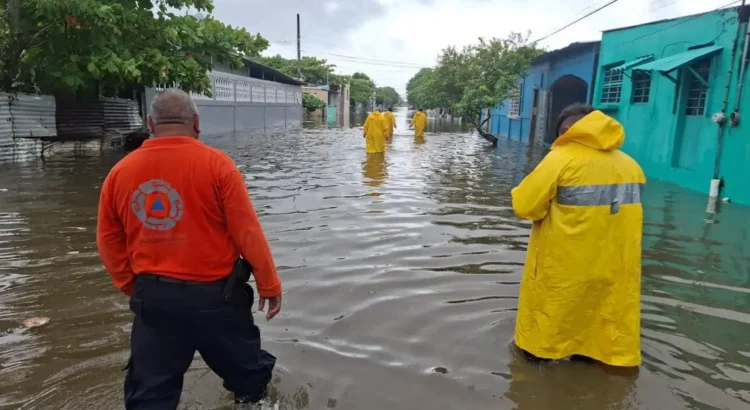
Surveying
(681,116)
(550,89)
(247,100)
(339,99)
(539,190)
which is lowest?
(539,190)

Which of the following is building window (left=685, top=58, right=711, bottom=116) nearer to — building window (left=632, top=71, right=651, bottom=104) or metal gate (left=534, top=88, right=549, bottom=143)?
building window (left=632, top=71, right=651, bottom=104)

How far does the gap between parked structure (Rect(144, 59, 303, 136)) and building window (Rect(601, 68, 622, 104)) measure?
43.7ft

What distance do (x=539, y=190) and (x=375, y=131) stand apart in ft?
39.0

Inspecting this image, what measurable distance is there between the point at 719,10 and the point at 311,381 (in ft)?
34.8

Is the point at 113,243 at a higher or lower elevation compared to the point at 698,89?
lower

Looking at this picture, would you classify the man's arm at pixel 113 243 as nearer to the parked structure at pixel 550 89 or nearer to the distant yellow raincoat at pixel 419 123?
the parked structure at pixel 550 89

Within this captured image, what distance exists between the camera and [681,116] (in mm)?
11164

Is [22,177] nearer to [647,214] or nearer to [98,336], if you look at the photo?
[98,336]

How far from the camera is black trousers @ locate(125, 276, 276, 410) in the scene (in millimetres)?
2246

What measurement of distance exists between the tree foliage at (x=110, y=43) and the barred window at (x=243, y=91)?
1211 cm

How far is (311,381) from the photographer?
318cm

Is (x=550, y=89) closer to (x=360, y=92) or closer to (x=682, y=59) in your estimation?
(x=682, y=59)

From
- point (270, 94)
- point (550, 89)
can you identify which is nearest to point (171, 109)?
point (550, 89)

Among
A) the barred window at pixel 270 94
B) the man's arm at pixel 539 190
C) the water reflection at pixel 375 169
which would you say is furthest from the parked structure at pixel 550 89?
the man's arm at pixel 539 190
